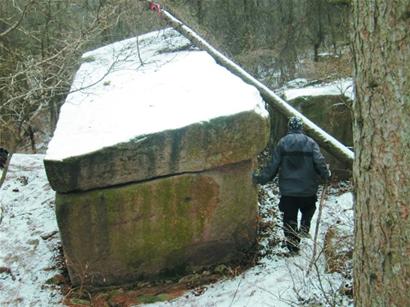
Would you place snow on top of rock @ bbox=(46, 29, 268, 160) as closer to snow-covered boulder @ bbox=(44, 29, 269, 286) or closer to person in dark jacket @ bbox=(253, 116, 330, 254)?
snow-covered boulder @ bbox=(44, 29, 269, 286)

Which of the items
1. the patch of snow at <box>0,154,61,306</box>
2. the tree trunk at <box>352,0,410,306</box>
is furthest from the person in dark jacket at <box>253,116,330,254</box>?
the tree trunk at <box>352,0,410,306</box>

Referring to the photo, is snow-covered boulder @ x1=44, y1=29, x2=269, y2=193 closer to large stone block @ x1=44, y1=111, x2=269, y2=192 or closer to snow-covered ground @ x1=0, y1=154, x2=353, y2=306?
large stone block @ x1=44, y1=111, x2=269, y2=192

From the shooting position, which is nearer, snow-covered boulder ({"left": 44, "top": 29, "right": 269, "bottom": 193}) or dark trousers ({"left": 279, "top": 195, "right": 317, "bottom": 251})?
snow-covered boulder ({"left": 44, "top": 29, "right": 269, "bottom": 193})

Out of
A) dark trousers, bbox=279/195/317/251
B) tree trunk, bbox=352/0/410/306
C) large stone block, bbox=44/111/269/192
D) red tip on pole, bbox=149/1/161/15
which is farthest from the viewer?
red tip on pole, bbox=149/1/161/15

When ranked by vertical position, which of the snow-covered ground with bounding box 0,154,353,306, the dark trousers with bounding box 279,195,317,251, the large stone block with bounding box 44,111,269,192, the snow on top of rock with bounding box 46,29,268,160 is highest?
the snow on top of rock with bounding box 46,29,268,160

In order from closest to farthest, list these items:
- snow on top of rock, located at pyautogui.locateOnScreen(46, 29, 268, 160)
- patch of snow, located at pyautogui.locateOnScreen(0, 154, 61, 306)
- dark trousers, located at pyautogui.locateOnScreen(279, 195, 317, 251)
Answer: snow on top of rock, located at pyautogui.locateOnScreen(46, 29, 268, 160) → dark trousers, located at pyautogui.locateOnScreen(279, 195, 317, 251) → patch of snow, located at pyautogui.locateOnScreen(0, 154, 61, 306)

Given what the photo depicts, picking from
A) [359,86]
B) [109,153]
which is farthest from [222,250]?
[359,86]

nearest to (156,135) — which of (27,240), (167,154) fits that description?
(167,154)

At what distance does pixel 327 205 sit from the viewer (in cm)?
621

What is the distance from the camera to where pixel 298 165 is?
4.84 m

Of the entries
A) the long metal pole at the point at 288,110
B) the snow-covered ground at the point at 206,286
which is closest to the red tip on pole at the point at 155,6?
the long metal pole at the point at 288,110

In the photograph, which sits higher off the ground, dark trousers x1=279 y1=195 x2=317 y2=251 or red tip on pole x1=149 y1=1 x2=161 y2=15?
red tip on pole x1=149 y1=1 x2=161 y2=15

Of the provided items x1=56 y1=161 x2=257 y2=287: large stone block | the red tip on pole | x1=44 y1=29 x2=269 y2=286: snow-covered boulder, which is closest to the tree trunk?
x1=44 y1=29 x2=269 y2=286: snow-covered boulder

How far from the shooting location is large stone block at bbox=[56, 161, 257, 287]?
4781 millimetres
